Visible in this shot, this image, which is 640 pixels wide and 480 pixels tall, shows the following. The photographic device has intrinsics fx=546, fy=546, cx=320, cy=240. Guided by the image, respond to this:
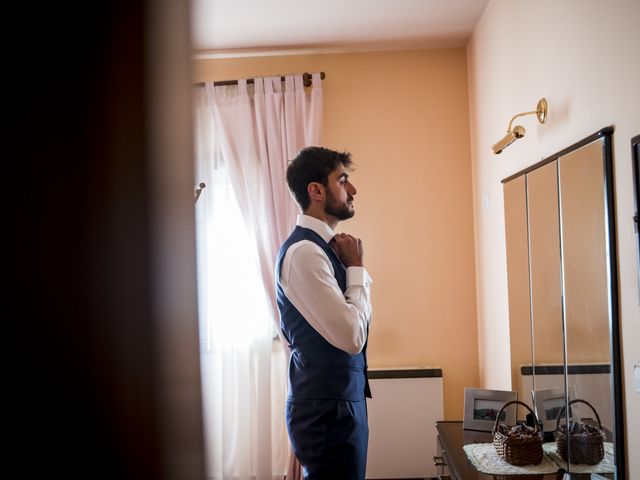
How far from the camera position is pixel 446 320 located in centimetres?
334

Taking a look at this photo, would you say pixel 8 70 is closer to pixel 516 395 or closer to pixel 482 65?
pixel 516 395

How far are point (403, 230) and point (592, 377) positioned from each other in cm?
185

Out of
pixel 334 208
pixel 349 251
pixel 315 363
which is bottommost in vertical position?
pixel 315 363

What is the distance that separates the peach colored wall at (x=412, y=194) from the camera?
131 inches

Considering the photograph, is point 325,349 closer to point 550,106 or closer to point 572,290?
point 572,290

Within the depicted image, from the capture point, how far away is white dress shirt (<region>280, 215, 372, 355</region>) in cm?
155

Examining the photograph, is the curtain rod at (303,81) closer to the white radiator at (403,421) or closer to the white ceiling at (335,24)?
the white ceiling at (335,24)

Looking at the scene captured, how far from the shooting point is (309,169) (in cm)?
183

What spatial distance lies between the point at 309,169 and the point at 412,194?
65.1 inches

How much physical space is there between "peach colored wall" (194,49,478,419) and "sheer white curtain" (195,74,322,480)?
0.72 ft

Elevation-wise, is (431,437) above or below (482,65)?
below

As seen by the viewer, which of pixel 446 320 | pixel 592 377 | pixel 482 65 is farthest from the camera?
pixel 446 320

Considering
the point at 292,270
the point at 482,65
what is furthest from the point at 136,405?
Result: the point at 482,65

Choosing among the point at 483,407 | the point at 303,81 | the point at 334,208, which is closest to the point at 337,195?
the point at 334,208
